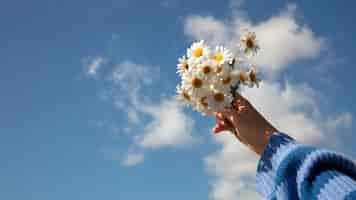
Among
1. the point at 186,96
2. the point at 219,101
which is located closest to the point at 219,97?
the point at 219,101

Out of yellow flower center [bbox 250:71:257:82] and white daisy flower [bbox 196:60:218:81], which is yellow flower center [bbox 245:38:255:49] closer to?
yellow flower center [bbox 250:71:257:82]

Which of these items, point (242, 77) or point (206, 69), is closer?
point (206, 69)

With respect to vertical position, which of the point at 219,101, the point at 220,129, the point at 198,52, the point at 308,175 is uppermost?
the point at 198,52

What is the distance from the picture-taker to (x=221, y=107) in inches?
87.6

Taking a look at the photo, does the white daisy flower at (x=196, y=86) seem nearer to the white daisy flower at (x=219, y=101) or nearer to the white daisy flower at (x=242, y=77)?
the white daisy flower at (x=219, y=101)

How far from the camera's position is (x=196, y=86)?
252 centimetres

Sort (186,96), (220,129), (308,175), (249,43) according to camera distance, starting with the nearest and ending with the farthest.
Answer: (308,175) < (220,129) < (186,96) < (249,43)

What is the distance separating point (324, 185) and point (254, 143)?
17.9 inches

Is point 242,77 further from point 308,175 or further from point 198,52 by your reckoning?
point 308,175

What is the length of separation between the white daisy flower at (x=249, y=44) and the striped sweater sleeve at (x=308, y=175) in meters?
1.42

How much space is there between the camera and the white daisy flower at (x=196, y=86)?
249 cm

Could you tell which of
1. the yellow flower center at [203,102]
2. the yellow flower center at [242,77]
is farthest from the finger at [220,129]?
the yellow flower center at [242,77]

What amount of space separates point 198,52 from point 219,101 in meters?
0.49

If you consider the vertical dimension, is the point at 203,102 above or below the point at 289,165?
above
